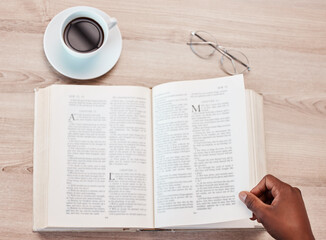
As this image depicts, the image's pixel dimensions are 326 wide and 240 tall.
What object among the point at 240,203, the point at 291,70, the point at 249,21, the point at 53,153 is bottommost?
the point at 240,203

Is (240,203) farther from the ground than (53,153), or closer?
closer

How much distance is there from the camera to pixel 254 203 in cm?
80

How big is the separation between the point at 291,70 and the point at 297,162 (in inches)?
7.6

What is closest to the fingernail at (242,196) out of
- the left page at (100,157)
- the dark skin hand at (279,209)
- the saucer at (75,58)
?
the dark skin hand at (279,209)

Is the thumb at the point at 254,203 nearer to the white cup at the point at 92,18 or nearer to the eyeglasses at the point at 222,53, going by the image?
the eyeglasses at the point at 222,53

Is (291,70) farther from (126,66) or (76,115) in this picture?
(76,115)

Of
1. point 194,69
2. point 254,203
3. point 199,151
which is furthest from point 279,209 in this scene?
point 194,69

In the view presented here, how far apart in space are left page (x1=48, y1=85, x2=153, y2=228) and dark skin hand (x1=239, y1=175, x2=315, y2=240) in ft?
0.64

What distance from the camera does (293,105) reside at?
36.9 inches

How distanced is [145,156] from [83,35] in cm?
26

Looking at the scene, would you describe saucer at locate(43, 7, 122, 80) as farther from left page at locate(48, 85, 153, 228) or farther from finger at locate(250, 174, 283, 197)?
finger at locate(250, 174, 283, 197)

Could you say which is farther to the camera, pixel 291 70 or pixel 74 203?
pixel 291 70

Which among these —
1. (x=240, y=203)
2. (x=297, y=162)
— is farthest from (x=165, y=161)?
(x=297, y=162)

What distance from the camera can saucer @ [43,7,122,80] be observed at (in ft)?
2.89
